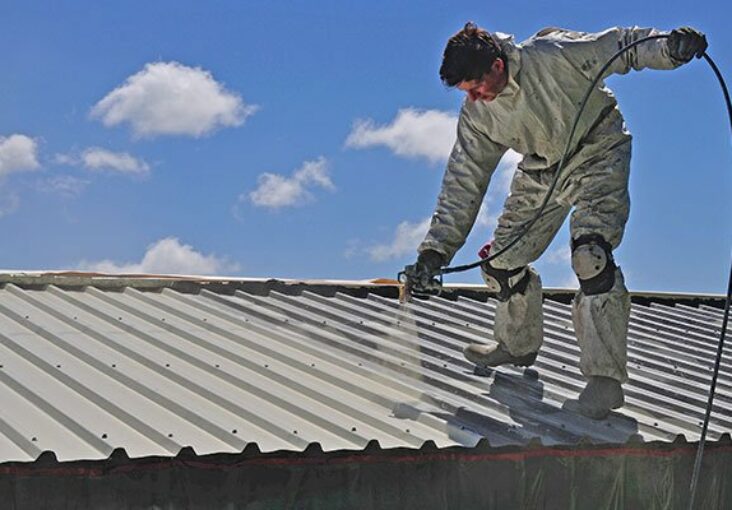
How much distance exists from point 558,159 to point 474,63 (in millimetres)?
785

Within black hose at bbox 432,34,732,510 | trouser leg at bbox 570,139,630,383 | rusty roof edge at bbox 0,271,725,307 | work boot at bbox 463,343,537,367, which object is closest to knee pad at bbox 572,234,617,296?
trouser leg at bbox 570,139,630,383

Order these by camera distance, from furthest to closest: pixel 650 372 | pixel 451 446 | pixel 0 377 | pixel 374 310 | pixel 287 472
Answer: pixel 374 310 → pixel 650 372 → pixel 0 377 → pixel 451 446 → pixel 287 472

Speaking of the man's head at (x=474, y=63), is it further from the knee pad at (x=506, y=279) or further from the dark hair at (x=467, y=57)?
the knee pad at (x=506, y=279)

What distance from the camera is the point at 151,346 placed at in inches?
252

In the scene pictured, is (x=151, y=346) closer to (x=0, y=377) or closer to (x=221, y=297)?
(x=0, y=377)

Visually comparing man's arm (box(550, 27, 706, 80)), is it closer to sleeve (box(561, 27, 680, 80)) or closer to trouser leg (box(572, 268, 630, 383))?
sleeve (box(561, 27, 680, 80))

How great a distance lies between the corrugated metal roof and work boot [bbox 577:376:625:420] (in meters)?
0.07

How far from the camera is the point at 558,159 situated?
6527mm

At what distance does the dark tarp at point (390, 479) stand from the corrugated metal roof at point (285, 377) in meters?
0.08

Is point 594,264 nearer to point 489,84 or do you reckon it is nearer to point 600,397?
point 600,397

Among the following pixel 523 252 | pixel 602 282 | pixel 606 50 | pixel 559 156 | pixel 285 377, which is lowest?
pixel 285 377

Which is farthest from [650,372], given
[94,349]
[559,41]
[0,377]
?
[0,377]

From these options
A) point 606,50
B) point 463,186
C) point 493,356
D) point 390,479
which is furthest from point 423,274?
point 390,479

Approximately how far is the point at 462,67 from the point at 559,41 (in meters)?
0.61
